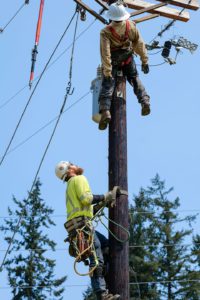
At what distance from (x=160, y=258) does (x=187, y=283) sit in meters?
1.91

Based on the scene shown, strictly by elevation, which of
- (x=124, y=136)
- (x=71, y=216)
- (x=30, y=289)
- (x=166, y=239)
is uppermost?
(x=166, y=239)

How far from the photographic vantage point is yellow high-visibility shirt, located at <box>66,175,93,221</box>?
21.2 ft

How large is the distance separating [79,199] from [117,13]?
2167 mm

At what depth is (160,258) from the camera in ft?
116

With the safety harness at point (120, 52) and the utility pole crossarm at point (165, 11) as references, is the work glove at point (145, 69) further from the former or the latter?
the utility pole crossarm at point (165, 11)

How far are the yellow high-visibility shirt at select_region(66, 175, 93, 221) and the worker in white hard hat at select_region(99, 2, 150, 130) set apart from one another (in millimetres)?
748

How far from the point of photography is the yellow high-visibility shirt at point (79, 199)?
6477mm

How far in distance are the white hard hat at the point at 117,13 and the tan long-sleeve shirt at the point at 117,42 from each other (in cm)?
5

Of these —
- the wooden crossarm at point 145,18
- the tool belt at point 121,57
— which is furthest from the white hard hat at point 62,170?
the wooden crossarm at point 145,18

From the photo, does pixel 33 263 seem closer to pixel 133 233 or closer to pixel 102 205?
pixel 133 233

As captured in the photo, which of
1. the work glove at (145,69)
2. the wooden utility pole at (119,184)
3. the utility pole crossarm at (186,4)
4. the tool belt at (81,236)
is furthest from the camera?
the utility pole crossarm at (186,4)

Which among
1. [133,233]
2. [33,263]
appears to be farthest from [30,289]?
[133,233]

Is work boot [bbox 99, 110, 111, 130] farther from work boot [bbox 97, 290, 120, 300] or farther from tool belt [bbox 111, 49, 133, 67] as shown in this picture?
work boot [bbox 97, 290, 120, 300]

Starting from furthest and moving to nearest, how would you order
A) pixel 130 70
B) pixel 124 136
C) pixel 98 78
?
pixel 98 78
pixel 130 70
pixel 124 136
